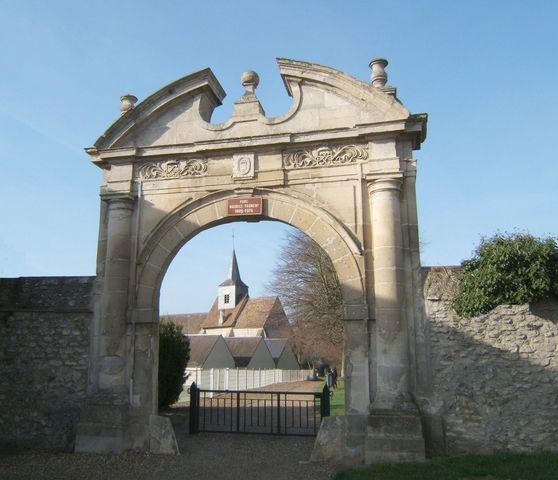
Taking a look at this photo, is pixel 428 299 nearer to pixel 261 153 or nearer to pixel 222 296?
pixel 261 153

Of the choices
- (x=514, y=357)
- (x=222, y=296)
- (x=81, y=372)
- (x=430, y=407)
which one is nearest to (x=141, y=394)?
(x=81, y=372)

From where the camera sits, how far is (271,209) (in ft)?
25.9

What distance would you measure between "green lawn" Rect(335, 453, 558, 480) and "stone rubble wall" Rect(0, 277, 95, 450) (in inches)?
173

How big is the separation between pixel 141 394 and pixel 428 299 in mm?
4421

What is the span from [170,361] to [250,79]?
7584 millimetres

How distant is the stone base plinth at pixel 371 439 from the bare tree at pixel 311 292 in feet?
46.2

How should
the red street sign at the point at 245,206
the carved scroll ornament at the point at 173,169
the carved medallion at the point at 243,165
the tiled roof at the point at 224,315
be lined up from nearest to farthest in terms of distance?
the red street sign at the point at 245,206 < the carved medallion at the point at 243,165 < the carved scroll ornament at the point at 173,169 < the tiled roof at the point at 224,315

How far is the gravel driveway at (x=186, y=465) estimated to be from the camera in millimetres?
6438

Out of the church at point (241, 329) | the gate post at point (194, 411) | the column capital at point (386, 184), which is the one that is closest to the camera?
the column capital at point (386, 184)

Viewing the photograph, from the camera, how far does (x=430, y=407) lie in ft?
22.2

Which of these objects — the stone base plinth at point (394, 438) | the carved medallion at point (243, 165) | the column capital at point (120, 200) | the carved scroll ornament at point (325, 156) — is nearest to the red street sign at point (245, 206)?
the carved medallion at point (243, 165)

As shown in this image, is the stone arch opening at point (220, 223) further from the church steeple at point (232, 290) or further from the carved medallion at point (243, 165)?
the church steeple at point (232, 290)

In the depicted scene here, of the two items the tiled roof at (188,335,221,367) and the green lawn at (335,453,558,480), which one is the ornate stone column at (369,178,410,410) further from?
the tiled roof at (188,335,221,367)

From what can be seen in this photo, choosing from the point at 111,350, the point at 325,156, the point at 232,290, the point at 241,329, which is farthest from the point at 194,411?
the point at 232,290
